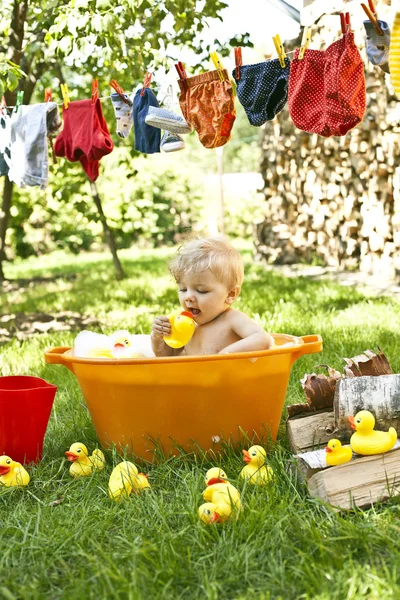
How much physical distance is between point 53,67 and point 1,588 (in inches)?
195

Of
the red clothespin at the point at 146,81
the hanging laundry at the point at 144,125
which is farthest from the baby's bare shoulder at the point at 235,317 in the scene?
the red clothespin at the point at 146,81

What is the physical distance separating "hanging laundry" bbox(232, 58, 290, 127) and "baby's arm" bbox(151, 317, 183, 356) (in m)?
0.92

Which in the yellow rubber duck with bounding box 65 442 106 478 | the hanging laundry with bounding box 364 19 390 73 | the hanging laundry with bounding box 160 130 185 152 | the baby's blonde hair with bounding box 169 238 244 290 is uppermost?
the hanging laundry with bounding box 364 19 390 73

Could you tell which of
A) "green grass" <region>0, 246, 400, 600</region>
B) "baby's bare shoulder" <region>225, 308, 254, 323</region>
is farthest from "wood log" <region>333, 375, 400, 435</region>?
"baby's bare shoulder" <region>225, 308, 254, 323</region>

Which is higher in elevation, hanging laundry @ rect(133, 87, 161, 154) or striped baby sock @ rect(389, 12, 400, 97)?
striped baby sock @ rect(389, 12, 400, 97)

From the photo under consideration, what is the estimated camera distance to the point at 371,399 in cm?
194

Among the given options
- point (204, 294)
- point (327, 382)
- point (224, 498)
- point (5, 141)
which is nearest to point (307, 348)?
point (327, 382)

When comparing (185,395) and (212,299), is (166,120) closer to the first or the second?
(212,299)

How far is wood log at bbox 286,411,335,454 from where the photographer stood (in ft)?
6.70

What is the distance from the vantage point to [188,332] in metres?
2.22

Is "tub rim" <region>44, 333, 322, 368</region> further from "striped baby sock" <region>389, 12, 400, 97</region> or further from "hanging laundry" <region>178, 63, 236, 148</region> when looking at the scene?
"hanging laundry" <region>178, 63, 236, 148</region>

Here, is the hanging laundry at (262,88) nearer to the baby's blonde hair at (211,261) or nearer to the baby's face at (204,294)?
the baby's blonde hair at (211,261)

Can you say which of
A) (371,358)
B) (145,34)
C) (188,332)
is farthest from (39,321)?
(371,358)

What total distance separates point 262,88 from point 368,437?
1.44 m
